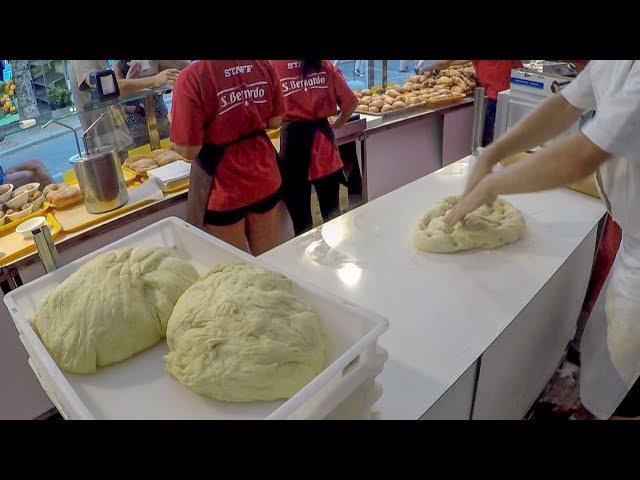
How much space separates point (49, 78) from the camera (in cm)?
205

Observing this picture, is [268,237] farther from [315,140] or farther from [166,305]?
Answer: [166,305]

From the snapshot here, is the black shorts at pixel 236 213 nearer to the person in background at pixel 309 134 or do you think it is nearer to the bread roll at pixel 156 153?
the person in background at pixel 309 134

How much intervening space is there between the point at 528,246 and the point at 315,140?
1.46 metres

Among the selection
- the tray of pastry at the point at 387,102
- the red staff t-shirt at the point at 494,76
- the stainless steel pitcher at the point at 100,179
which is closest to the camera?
the stainless steel pitcher at the point at 100,179

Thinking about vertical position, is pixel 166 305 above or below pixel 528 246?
above

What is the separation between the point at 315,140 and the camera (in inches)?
105

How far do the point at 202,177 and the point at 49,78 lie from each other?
0.82 meters

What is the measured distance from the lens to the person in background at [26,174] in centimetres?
218

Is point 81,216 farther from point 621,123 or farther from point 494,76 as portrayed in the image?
point 494,76

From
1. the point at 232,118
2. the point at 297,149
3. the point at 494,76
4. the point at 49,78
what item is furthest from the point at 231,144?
the point at 494,76

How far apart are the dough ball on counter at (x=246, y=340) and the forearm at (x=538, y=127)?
0.95 meters

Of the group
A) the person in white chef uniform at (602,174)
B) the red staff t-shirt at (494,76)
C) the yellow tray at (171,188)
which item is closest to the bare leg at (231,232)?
the yellow tray at (171,188)
